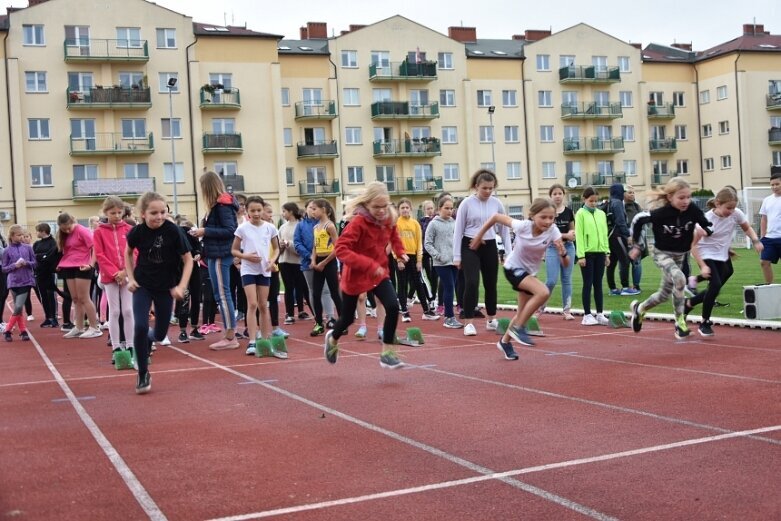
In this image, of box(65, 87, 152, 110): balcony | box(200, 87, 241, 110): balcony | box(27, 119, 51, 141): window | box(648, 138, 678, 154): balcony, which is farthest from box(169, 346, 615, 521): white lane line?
box(648, 138, 678, 154): balcony

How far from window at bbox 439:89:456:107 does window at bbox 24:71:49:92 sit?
29249mm

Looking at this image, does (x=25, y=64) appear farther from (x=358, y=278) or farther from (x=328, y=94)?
(x=358, y=278)

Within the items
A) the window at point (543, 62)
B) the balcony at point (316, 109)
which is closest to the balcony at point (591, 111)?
the window at point (543, 62)

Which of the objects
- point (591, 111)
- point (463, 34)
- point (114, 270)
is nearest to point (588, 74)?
point (591, 111)

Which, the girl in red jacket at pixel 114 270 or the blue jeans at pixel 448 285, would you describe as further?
the blue jeans at pixel 448 285

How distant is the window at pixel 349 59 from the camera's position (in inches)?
2776

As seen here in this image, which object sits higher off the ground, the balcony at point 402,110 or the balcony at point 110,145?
the balcony at point 402,110

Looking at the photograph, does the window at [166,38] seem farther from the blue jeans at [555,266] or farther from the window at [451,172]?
the blue jeans at [555,266]

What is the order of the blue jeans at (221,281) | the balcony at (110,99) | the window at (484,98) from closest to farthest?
the blue jeans at (221,281) < the balcony at (110,99) < the window at (484,98)

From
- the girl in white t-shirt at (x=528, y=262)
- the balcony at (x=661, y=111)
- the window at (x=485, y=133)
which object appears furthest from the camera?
the balcony at (x=661, y=111)

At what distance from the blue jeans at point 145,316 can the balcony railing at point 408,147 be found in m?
63.1

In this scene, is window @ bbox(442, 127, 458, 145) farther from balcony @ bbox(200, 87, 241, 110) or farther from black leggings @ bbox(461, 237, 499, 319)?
black leggings @ bbox(461, 237, 499, 319)

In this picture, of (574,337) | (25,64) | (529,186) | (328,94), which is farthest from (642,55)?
(574,337)

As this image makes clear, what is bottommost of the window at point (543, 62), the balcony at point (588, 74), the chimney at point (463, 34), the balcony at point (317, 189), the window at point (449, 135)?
the balcony at point (317, 189)
